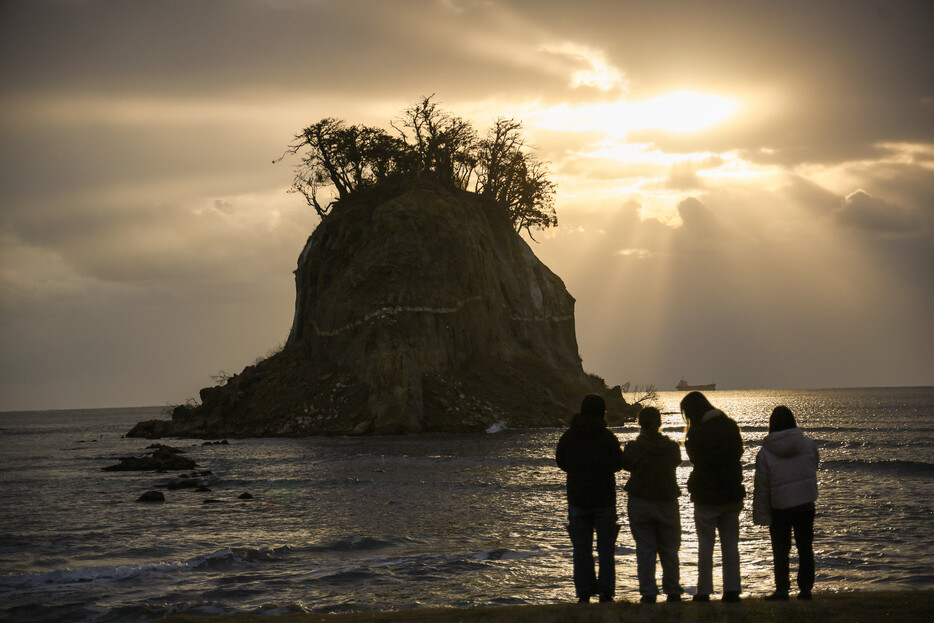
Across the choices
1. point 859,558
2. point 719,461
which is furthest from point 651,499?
point 859,558

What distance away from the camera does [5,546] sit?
20.8m

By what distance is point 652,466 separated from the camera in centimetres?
1109

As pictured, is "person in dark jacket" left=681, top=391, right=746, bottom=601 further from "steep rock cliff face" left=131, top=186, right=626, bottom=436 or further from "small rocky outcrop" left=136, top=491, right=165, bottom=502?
"steep rock cliff face" left=131, top=186, right=626, bottom=436

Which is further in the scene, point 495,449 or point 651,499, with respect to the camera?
point 495,449

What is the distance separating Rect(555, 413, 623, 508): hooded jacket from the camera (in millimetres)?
11219

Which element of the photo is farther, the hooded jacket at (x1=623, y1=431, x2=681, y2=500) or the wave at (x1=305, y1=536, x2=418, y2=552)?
the wave at (x1=305, y1=536, x2=418, y2=552)

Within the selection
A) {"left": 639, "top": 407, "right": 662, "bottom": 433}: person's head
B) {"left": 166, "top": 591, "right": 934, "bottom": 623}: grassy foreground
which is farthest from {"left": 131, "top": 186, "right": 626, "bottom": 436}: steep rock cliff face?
{"left": 639, "top": 407, "right": 662, "bottom": 433}: person's head

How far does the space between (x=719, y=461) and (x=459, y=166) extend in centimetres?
7797

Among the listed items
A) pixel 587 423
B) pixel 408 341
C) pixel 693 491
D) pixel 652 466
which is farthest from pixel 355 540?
pixel 408 341

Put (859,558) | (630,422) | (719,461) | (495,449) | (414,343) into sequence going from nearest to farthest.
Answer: (719,461), (859,558), (495,449), (414,343), (630,422)

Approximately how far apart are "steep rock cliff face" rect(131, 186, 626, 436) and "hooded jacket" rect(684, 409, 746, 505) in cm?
5295

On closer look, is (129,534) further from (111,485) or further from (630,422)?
(630,422)

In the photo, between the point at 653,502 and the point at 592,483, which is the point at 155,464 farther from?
the point at 653,502

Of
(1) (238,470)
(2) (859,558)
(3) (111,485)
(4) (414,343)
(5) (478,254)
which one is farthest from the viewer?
(5) (478,254)
